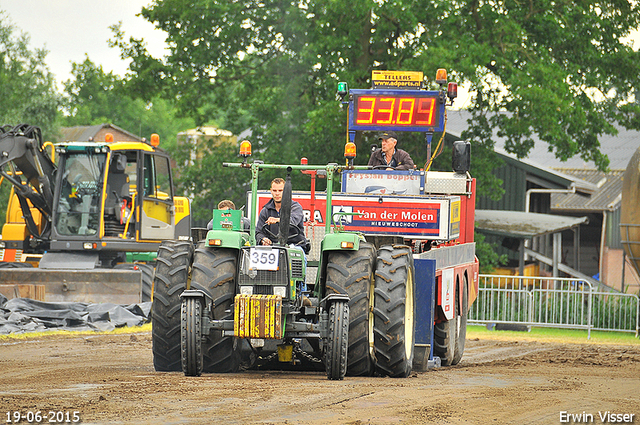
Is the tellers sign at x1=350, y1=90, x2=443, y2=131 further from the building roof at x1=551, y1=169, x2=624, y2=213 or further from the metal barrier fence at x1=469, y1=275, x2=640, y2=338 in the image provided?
the building roof at x1=551, y1=169, x2=624, y2=213

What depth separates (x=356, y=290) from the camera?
9.50 metres

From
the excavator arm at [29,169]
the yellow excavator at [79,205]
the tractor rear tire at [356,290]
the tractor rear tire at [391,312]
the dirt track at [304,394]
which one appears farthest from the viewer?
the yellow excavator at [79,205]

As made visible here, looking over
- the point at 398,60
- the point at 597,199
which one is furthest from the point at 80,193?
the point at 597,199

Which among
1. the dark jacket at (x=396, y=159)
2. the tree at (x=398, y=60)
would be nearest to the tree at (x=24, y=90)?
the tree at (x=398, y=60)

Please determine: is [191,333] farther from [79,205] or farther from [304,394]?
[79,205]

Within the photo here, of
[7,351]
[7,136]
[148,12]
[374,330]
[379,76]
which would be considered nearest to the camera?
[374,330]

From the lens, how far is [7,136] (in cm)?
1900

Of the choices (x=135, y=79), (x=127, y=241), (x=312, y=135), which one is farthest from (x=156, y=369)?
(x=135, y=79)

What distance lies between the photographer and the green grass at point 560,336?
771 inches

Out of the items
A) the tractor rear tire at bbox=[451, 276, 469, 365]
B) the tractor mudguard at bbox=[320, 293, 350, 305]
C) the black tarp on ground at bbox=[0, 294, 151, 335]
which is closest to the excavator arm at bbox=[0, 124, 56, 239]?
the black tarp on ground at bbox=[0, 294, 151, 335]

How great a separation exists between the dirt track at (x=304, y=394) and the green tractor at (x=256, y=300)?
267 millimetres

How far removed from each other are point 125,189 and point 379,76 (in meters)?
6.84

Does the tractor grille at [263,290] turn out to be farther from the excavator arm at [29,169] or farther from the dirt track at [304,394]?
the excavator arm at [29,169]

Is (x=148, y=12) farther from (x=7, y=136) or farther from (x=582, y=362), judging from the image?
(x=582, y=362)
